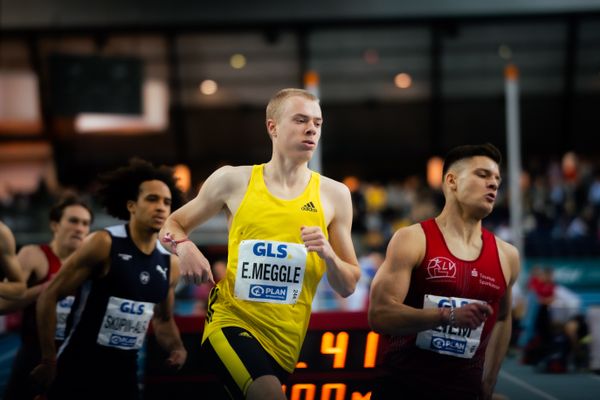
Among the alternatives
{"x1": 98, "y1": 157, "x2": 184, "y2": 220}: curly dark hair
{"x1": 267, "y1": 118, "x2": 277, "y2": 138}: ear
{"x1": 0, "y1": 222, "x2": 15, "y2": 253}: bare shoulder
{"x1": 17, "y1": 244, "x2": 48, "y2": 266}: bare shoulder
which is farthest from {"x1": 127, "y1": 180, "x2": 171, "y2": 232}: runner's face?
{"x1": 267, "y1": 118, "x2": 277, "y2": 138}: ear

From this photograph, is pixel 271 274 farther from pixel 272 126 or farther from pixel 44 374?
Result: pixel 44 374

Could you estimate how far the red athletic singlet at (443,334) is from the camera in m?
4.52

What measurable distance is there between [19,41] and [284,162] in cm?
2607

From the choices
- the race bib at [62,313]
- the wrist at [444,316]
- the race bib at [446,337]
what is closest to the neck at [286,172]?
the race bib at [446,337]

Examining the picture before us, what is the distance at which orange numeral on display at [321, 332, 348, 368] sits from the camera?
6.44m

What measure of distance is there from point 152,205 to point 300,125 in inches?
63.2

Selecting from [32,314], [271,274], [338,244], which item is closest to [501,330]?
[338,244]

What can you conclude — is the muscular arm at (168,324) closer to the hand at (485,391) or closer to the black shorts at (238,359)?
the black shorts at (238,359)

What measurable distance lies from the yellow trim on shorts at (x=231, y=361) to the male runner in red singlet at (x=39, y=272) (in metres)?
1.98

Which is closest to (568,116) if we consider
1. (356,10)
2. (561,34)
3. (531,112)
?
→ (531,112)

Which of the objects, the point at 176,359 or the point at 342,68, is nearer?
the point at 176,359

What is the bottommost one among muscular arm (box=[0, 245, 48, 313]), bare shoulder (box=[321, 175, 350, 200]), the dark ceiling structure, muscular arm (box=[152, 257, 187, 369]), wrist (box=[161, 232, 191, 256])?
muscular arm (box=[152, 257, 187, 369])

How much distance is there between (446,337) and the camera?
4539 mm

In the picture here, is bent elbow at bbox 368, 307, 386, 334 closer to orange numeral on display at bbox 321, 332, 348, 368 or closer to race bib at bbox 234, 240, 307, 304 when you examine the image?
race bib at bbox 234, 240, 307, 304
